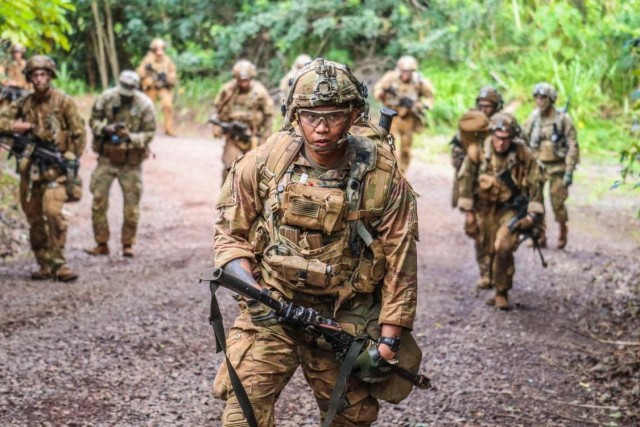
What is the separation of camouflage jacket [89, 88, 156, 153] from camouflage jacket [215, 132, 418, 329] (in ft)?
21.7

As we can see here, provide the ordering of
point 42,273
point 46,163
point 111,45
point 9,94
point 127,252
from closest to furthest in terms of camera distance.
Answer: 1. point 46,163
2. point 42,273
3. point 9,94
4. point 127,252
5. point 111,45

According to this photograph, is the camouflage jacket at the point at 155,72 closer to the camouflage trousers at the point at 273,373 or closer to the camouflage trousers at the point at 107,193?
the camouflage trousers at the point at 107,193

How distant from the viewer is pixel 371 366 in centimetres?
405

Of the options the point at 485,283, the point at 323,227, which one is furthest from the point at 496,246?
the point at 323,227

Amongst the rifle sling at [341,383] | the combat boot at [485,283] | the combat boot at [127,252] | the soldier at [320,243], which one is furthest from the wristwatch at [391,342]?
the combat boot at [127,252]

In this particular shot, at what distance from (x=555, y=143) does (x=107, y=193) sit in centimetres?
592

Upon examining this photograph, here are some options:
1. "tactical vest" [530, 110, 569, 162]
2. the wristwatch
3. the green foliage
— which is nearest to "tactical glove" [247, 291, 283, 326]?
the wristwatch

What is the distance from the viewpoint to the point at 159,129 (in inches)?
890

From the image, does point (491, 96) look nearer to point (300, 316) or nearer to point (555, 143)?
point (555, 143)

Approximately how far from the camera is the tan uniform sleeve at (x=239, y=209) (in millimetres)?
4172

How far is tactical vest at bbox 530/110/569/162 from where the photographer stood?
39.8 feet

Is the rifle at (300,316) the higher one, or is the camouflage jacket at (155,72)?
the rifle at (300,316)

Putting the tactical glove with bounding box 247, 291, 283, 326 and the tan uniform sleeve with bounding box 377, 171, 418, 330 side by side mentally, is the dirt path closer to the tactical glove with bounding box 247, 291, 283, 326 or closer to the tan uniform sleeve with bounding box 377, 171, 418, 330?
the tactical glove with bounding box 247, 291, 283, 326

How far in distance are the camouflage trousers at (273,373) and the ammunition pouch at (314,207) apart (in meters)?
0.49
